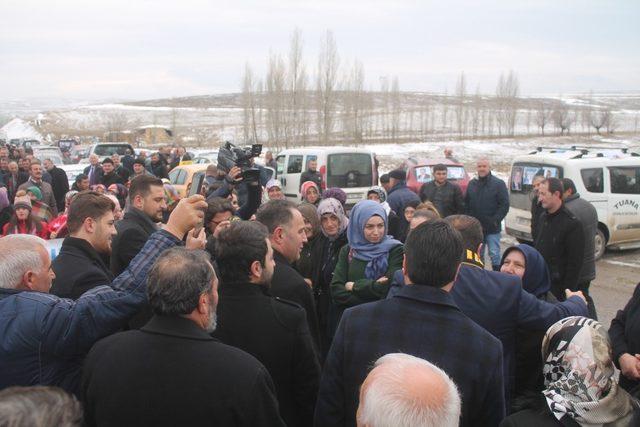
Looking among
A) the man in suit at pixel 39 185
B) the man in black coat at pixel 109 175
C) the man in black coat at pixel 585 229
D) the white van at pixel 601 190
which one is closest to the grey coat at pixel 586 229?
the man in black coat at pixel 585 229

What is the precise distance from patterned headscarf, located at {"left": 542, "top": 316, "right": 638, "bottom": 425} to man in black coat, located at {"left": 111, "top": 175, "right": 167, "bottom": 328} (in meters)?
2.87

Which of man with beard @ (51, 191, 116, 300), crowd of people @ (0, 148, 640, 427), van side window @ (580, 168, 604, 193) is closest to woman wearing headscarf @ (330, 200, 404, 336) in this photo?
crowd of people @ (0, 148, 640, 427)

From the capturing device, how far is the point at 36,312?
7.55 feet

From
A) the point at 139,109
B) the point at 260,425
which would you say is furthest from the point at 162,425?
the point at 139,109

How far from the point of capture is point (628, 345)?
317 cm

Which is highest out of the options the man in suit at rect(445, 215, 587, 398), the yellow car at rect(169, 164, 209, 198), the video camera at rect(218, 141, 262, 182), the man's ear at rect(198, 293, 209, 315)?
the video camera at rect(218, 141, 262, 182)

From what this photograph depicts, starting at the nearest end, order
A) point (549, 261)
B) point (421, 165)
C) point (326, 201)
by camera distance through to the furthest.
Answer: point (326, 201) → point (549, 261) → point (421, 165)

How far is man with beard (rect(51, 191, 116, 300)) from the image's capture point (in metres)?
2.95

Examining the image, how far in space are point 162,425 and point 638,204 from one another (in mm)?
11085

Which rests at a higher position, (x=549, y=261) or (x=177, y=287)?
(x=177, y=287)

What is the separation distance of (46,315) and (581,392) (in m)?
2.19

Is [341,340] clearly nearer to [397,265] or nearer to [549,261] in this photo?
[397,265]

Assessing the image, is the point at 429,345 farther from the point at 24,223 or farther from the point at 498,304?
the point at 24,223

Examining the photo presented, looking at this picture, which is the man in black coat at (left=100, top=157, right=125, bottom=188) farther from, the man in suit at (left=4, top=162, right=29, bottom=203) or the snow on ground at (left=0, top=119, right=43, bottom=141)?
the snow on ground at (left=0, top=119, right=43, bottom=141)
